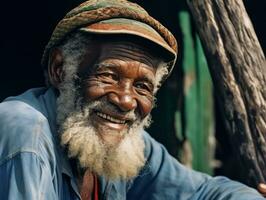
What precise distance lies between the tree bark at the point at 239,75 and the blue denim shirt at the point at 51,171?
230mm

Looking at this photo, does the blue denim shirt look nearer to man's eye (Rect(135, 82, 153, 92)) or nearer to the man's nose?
the man's nose

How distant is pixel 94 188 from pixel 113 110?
0.54 m

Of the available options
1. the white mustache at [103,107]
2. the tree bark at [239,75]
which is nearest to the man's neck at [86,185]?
the white mustache at [103,107]

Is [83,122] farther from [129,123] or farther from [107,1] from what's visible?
[107,1]

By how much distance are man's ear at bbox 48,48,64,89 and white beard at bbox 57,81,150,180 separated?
74mm

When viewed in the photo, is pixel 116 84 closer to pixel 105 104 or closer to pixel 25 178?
pixel 105 104

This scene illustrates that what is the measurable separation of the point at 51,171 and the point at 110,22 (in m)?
0.86

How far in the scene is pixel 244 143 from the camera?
17.1 feet

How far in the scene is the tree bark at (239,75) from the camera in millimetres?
5168

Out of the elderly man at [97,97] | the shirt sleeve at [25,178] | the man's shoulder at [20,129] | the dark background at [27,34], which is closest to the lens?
the shirt sleeve at [25,178]

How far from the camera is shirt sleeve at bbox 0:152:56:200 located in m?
4.08

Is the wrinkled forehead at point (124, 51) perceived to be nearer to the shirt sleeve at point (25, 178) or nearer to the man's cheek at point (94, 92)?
the man's cheek at point (94, 92)

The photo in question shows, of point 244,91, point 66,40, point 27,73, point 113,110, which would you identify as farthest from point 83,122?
point 27,73

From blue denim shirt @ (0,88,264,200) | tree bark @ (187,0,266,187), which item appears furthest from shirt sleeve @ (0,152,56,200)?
tree bark @ (187,0,266,187)
